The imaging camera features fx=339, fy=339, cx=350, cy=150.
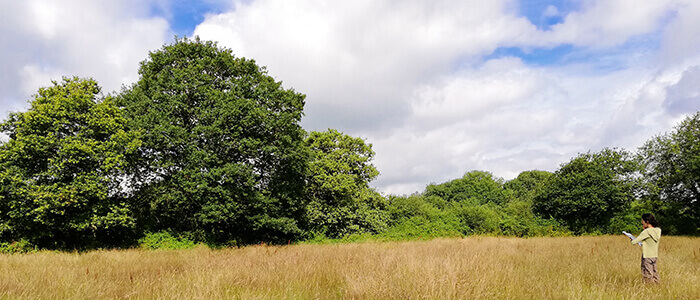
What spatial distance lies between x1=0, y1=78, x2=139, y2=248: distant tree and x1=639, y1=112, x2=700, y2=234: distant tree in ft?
115

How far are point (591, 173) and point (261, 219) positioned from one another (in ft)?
79.4

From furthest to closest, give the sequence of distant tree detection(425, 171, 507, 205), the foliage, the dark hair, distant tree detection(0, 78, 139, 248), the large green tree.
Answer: distant tree detection(425, 171, 507, 205)
the foliage
the large green tree
distant tree detection(0, 78, 139, 248)
the dark hair

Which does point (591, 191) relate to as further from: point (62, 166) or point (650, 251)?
point (62, 166)

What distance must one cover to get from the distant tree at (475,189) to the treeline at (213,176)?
114ft

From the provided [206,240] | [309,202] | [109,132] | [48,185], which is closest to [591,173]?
[309,202]

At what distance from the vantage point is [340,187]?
23.8 meters

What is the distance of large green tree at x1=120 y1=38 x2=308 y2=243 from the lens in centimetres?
1680

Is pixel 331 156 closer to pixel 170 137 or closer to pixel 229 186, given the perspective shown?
pixel 229 186

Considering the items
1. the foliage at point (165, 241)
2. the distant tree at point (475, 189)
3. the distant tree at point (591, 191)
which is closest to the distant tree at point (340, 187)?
the foliage at point (165, 241)

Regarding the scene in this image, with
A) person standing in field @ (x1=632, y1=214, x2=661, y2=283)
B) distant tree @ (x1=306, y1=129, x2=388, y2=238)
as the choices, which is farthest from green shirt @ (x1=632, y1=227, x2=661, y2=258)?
distant tree @ (x1=306, y1=129, x2=388, y2=238)

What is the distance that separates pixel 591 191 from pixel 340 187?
18.7 metres

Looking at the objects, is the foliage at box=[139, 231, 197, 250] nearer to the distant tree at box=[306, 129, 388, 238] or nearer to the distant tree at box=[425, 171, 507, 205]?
the distant tree at box=[306, 129, 388, 238]

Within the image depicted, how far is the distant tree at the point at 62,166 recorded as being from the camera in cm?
1448

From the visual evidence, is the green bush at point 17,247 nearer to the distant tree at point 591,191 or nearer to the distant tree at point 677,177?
the distant tree at point 591,191
